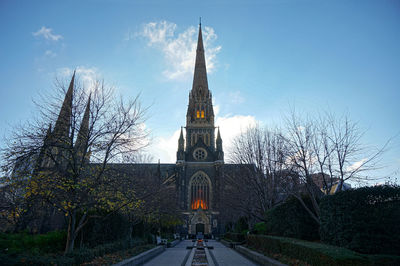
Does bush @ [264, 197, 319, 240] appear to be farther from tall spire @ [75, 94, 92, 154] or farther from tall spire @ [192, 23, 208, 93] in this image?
tall spire @ [192, 23, 208, 93]

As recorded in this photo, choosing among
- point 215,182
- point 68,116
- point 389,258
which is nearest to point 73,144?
point 68,116

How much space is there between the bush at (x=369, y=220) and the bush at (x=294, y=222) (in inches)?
158

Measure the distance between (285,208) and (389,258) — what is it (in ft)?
25.5

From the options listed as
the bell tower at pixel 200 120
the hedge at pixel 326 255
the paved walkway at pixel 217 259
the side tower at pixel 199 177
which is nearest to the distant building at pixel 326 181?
the hedge at pixel 326 255

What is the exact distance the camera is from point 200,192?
47656mm

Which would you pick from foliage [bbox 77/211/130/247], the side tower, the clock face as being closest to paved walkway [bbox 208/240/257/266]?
foliage [bbox 77/211/130/247]

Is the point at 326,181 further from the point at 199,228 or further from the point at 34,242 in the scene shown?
the point at 199,228

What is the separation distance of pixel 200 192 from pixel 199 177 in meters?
2.75

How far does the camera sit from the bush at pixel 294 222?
12578 millimetres

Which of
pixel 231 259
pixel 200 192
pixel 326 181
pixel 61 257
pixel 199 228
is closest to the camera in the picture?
pixel 61 257

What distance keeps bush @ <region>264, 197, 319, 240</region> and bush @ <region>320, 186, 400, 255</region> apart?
158 inches

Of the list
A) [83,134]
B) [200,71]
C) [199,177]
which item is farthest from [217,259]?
[200,71]

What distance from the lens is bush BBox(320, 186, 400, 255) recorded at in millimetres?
7543

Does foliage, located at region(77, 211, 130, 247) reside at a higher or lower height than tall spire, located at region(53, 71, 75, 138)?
lower
